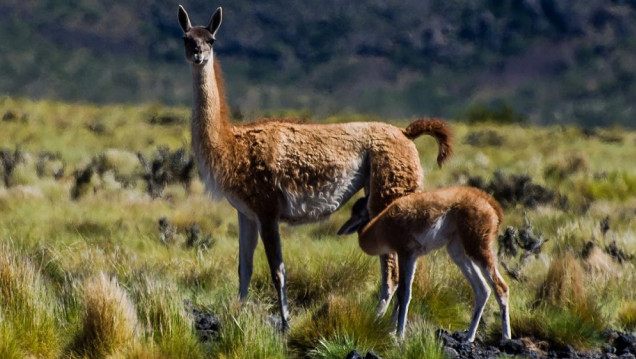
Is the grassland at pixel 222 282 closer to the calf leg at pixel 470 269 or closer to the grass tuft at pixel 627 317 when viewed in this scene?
the grass tuft at pixel 627 317

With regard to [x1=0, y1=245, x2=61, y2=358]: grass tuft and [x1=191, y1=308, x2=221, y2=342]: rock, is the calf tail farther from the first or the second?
[x1=0, y1=245, x2=61, y2=358]: grass tuft

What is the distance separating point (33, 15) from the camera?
199 metres

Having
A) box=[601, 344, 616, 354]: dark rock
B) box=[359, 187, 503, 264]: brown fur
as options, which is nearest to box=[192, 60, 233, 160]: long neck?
box=[359, 187, 503, 264]: brown fur

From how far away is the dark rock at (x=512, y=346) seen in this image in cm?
905

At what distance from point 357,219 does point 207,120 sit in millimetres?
1557

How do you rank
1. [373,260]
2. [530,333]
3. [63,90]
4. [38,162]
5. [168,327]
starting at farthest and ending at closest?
[63,90] → [38,162] → [373,260] → [530,333] → [168,327]

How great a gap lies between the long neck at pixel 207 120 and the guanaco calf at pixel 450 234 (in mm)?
1609

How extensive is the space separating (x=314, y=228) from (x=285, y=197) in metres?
6.23

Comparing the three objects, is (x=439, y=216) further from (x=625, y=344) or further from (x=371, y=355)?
(x=625, y=344)

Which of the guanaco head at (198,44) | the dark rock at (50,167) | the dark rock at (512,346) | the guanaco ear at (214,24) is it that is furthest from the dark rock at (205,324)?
the dark rock at (50,167)

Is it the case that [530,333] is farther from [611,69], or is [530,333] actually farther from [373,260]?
[611,69]

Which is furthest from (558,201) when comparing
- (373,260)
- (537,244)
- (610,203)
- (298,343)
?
(298,343)

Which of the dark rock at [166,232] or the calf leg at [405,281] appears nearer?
the calf leg at [405,281]

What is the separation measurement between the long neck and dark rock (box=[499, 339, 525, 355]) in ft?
9.50
